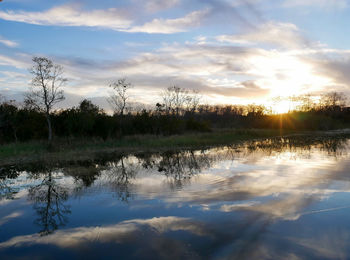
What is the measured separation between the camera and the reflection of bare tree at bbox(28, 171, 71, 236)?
712 cm

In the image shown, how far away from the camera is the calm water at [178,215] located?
218 inches

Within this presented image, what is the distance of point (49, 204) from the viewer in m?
8.92

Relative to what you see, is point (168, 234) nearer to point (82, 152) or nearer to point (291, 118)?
point (82, 152)

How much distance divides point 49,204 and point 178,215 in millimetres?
4233

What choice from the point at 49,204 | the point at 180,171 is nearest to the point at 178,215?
the point at 49,204

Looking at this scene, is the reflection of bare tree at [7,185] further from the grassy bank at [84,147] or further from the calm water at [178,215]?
the grassy bank at [84,147]

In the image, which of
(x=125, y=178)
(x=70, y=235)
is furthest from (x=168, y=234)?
(x=125, y=178)

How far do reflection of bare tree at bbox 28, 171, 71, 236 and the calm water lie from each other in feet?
0.10

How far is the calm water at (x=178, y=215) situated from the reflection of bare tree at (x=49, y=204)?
0.03 m

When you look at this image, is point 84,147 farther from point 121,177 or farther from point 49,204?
point 49,204

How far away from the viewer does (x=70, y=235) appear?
6.34 metres

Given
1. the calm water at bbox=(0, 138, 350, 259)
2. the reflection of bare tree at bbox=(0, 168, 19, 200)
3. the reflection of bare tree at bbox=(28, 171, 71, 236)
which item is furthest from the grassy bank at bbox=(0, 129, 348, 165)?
the reflection of bare tree at bbox=(28, 171, 71, 236)

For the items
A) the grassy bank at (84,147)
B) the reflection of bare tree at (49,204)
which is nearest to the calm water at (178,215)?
the reflection of bare tree at (49,204)

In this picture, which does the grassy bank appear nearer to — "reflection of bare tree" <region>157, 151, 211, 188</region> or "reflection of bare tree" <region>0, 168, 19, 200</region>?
"reflection of bare tree" <region>0, 168, 19, 200</region>
